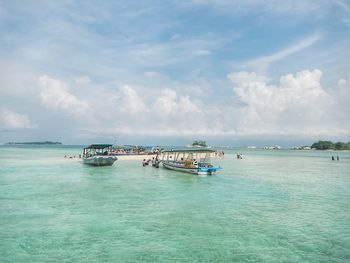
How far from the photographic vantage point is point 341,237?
15.9 metres

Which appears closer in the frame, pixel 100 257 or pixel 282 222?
pixel 100 257

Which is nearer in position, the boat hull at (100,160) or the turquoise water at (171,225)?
the turquoise water at (171,225)

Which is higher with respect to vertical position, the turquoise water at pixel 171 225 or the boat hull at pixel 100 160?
the boat hull at pixel 100 160

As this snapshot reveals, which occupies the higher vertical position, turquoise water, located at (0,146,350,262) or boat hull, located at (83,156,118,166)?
boat hull, located at (83,156,118,166)

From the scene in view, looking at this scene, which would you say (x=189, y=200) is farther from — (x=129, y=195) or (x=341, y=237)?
(x=341, y=237)

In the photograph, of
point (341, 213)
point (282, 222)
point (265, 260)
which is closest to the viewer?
point (265, 260)

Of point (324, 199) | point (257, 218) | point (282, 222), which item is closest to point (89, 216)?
point (257, 218)

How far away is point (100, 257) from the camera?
41.8 ft

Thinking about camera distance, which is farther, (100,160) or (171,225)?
(100,160)

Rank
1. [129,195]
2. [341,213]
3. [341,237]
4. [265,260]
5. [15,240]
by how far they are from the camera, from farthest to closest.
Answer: [129,195] → [341,213] → [341,237] → [15,240] → [265,260]

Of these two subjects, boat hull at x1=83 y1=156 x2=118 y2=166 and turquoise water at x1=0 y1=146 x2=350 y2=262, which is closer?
turquoise water at x1=0 y1=146 x2=350 y2=262

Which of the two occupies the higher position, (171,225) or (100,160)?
(100,160)

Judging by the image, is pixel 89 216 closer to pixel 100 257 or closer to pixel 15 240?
A: pixel 15 240

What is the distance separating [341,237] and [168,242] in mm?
8923
